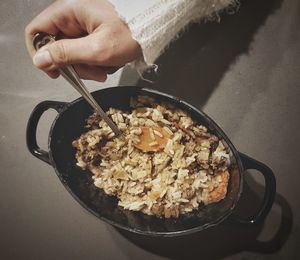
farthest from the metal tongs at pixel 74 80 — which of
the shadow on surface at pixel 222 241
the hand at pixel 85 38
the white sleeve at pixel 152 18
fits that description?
the shadow on surface at pixel 222 241

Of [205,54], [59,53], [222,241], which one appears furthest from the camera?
[205,54]

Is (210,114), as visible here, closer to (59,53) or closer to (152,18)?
(152,18)

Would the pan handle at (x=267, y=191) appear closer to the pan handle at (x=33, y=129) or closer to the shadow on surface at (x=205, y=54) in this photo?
the shadow on surface at (x=205, y=54)

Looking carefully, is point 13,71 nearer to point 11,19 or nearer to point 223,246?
point 11,19

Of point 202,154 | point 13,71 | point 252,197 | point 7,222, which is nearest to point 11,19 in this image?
point 13,71

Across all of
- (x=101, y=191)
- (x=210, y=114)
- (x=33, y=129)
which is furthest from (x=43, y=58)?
(x=210, y=114)
